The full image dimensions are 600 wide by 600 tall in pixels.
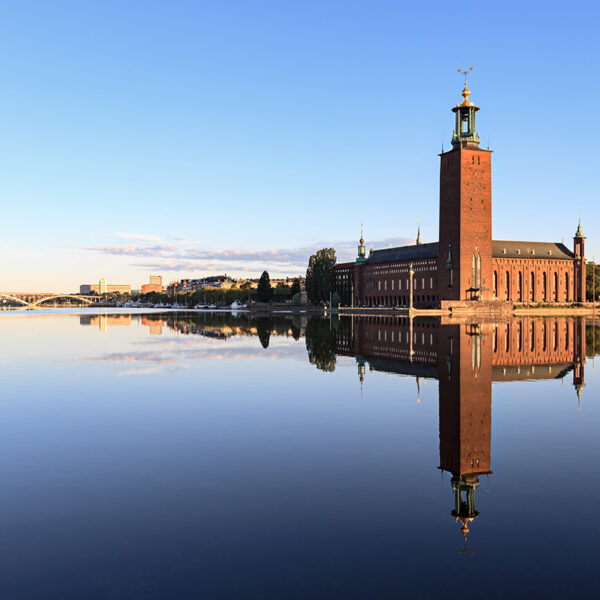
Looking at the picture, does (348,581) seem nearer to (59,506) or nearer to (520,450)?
(59,506)

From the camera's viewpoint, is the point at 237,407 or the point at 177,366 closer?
the point at 237,407

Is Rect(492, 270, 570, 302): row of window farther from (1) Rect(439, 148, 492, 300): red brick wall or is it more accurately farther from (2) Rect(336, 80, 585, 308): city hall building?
(1) Rect(439, 148, 492, 300): red brick wall

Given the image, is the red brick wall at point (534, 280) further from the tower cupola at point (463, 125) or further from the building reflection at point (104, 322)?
the building reflection at point (104, 322)

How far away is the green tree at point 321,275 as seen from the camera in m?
136

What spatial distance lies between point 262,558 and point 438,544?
1722 millimetres

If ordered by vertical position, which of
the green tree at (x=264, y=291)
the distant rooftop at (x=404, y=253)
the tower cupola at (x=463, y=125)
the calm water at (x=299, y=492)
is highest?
the tower cupola at (x=463, y=125)

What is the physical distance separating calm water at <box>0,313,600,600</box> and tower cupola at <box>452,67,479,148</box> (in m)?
93.0

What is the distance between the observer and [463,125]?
104 meters

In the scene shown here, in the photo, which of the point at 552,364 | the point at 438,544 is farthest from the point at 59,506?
the point at 552,364

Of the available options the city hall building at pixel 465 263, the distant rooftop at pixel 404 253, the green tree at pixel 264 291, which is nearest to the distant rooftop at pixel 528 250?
the city hall building at pixel 465 263

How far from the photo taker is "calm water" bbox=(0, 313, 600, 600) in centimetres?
518

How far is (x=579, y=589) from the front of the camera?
4.96 meters

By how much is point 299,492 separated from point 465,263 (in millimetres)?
98661

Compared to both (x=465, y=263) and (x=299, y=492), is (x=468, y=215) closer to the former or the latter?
(x=465, y=263)
